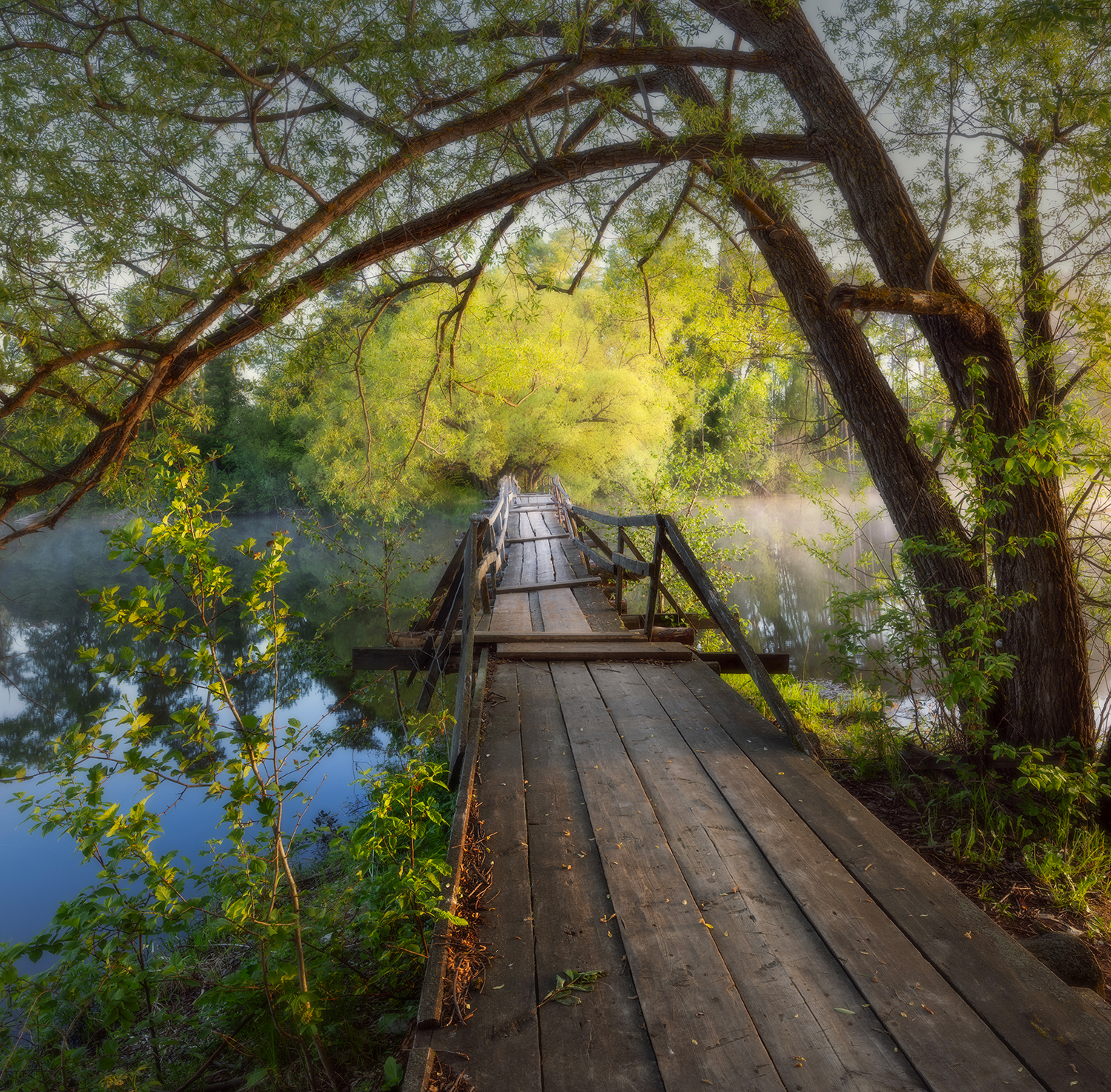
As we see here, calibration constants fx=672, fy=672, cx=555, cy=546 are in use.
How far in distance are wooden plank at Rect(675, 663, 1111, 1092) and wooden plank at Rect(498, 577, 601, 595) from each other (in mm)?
4526

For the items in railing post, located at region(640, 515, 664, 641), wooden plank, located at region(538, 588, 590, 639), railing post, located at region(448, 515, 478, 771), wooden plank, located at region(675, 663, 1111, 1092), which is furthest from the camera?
wooden plank, located at region(538, 588, 590, 639)

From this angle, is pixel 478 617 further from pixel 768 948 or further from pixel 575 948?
pixel 768 948

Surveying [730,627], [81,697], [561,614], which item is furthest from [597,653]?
[81,697]

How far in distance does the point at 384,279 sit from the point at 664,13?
261cm

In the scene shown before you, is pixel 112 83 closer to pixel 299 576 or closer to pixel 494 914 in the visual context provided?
pixel 494 914

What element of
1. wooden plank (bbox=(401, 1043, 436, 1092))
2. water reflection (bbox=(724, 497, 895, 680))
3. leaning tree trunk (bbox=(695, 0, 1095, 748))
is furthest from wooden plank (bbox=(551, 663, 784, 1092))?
water reflection (bbox=(724, 497, 895, 680))

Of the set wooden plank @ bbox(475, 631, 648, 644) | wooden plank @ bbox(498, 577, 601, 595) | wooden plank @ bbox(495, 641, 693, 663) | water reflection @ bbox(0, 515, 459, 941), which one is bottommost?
water reflection @ bbox(0, 515, 459, 941)

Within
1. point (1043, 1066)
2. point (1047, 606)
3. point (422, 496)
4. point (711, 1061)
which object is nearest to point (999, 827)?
point (1047, 606)

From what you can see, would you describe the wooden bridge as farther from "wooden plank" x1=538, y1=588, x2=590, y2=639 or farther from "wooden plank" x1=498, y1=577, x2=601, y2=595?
"wooden plank" x1=498, y1=577, x2=601, y2=595

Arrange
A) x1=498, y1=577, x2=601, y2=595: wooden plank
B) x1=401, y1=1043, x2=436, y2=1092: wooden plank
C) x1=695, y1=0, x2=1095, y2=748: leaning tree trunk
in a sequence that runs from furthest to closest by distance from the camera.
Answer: x1=498, y1=577, x2=601, y2=595: wooden plank, x1=695, y1=0, x2=1095, y2=748: leaning tree trunk, x1=401, y1=1043, x2=436, y2=1092: wooden plank

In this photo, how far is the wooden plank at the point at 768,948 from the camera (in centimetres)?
159

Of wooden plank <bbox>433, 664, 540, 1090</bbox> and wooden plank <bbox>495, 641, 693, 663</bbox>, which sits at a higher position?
wooden plank <bbox>495, 641, 693, 663</bbox>

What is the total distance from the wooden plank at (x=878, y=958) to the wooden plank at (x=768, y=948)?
0.04m

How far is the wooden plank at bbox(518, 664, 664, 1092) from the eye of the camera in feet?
5.19
